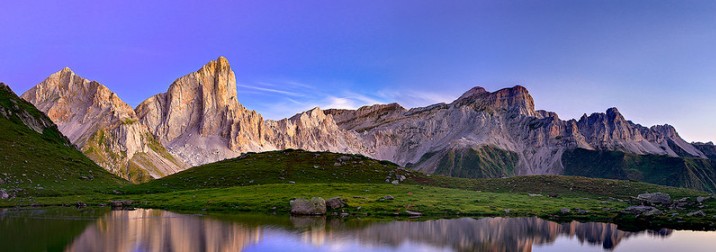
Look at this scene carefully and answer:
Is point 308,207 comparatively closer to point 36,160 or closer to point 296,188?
point 296,188

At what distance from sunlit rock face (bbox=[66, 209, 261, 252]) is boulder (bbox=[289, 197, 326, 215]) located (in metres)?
13.1

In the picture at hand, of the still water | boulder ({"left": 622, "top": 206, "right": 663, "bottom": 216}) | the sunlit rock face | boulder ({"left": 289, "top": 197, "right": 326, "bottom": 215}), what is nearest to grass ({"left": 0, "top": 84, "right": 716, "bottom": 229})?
boulder ({"left": 622, "top": 206, "right": 663, "bottom": 216})

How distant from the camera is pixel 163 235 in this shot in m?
47.0

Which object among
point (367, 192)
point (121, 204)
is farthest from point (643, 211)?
point (121, 204)

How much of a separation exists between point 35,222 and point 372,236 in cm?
3684

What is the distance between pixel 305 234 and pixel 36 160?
9181cm

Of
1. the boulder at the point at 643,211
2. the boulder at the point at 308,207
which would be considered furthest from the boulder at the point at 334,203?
the boulder at the point at 643,211

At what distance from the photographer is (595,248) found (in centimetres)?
4756

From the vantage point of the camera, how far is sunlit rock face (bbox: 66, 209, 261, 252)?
1606 inches

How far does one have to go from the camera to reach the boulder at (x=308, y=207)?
69312mm

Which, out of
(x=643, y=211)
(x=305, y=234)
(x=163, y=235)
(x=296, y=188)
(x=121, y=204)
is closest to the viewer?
(x=163, y=235)

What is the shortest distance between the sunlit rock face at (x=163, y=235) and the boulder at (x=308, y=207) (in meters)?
13.1

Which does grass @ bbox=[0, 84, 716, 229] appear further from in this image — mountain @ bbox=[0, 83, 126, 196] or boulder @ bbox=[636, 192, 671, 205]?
boulder @ bbox=[636, 192, 671, 205]

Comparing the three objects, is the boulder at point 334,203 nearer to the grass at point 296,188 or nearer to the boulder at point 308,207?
the grass at point 296,188
